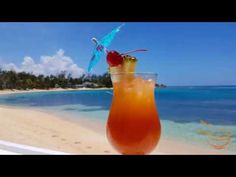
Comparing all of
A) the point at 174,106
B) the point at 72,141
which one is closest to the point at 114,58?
the point at 72,141

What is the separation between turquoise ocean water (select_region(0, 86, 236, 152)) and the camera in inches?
297

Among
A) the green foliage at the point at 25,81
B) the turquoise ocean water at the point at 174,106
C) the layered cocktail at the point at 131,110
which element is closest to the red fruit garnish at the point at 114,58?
the layered cocktail at the point at 131,110

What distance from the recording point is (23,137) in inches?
225

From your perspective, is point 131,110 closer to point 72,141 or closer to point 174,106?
point 72,141

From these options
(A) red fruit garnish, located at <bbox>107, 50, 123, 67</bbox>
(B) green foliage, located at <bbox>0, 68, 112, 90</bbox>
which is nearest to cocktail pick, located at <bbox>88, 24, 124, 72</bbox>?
(A) red fruit garnish, located at <bbox>107, 50, 123, 67</bbox>

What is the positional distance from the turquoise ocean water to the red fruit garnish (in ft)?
15.6

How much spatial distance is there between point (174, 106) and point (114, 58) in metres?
8.56

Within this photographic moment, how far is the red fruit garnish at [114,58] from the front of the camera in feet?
3.14

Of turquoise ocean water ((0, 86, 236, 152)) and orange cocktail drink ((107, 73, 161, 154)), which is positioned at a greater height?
turquoise ocean water ((0, 86, 236, 152))

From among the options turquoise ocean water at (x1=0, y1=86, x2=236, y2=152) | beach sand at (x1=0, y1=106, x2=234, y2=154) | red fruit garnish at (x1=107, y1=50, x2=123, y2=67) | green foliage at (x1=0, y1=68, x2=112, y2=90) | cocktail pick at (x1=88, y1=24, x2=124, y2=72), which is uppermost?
green foliage at (x1=0, y1=68, x2=112, y2=90)

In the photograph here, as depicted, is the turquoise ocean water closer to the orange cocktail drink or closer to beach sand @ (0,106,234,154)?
beach sand @ (0,106,234,154)

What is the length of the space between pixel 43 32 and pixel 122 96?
1435cm

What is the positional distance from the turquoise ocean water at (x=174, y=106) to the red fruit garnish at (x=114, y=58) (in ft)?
15.6
